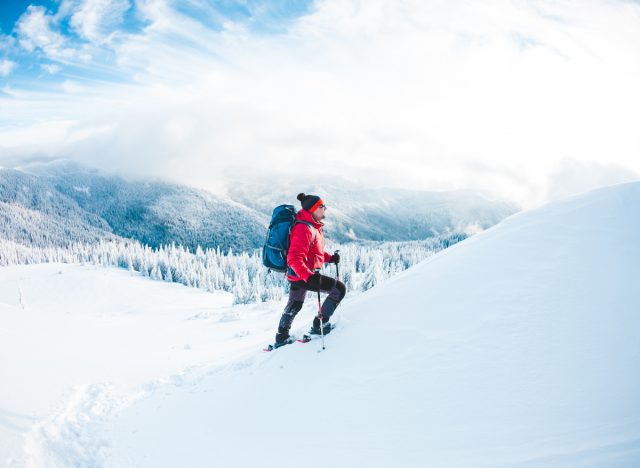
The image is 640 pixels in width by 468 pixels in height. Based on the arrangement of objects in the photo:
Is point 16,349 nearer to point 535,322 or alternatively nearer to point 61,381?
point 61,381

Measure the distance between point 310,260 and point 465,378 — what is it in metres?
3.52

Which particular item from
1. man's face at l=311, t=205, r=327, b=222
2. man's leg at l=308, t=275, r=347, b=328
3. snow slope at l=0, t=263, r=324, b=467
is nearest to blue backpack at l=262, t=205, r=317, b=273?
man's face at l=311, t=205, r=327, b=222

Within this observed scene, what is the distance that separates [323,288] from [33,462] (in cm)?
528

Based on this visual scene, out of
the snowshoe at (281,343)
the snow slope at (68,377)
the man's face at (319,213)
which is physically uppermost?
the man's face at (319,213)

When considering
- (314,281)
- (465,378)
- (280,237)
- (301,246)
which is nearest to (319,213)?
(301,246)

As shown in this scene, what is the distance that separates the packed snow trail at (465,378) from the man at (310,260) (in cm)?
66

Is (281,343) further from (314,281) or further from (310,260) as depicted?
(310,260)

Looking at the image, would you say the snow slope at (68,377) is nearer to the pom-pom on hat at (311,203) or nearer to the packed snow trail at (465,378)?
the packed snow trail at (465,378)

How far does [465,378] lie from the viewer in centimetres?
476

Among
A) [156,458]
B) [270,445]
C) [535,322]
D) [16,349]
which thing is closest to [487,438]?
[535,322]

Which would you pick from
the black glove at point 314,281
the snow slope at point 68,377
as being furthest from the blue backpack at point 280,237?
the snow slope at point 68,377

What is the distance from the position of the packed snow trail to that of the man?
2.17 ft

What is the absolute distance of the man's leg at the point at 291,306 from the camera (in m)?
7.56

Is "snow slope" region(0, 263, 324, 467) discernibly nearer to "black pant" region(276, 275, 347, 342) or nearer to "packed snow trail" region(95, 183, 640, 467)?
"packed snow trail" region(95, 183, 640, 467)
